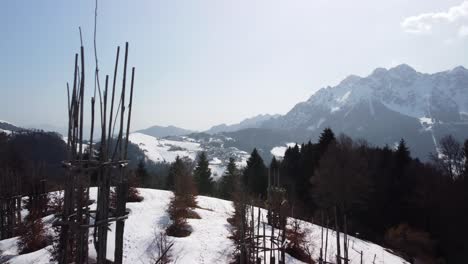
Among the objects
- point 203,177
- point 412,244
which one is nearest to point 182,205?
point 412,244

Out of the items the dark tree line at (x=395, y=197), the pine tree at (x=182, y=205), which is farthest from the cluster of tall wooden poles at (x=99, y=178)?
the dark tree line at (x=395, y=197)

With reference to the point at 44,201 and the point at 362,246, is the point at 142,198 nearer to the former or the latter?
the point at 44,201

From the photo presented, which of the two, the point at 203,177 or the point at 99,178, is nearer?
the point at 99,178

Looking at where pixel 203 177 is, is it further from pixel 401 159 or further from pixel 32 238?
pixel 32 238

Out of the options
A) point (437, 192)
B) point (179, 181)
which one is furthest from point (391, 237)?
point (179, 181)

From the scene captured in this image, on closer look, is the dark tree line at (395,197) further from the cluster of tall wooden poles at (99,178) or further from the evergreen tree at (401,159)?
the cluster of tall wooden poles at (99,178)

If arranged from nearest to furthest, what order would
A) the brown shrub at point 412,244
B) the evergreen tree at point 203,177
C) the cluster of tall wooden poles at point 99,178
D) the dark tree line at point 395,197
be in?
the cluster of tall wooden poles at point 99,178 < the brown shrub at point 412,244 < the dark tree line at point 395,197 < the evergreen tree at point 203,177

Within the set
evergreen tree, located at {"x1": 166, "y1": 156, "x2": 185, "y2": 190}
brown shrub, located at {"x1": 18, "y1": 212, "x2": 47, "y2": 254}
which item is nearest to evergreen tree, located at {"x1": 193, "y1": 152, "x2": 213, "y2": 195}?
evergreen tree, located at {"x1": 166, "y1": 156, "x2": 185, "y2": 190}

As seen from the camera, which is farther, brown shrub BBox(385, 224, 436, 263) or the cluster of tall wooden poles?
brown shrub BBox(385, 224, 436, 263)

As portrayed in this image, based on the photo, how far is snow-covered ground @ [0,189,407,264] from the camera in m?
15.1

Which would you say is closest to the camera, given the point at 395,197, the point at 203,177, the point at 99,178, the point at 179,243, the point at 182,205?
the point at 99,178

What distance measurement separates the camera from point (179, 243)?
55.9 ft

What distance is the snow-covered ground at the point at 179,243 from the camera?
1514 centimetres

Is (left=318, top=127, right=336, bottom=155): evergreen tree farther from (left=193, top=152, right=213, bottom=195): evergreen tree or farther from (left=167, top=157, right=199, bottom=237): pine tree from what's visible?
(left=167, top=157, right=199, bottom=237): pine tree
